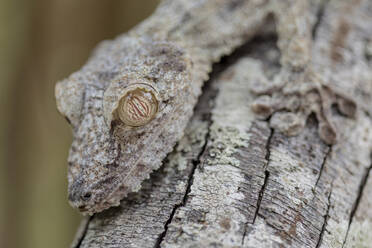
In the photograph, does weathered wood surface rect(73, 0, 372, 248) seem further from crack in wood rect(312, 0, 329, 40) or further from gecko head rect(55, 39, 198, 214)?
crack in wood rect(312, 0, 329, 40)

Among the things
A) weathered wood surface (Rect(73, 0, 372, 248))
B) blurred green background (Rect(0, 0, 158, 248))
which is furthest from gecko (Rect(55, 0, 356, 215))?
blurred green background (Rect(0, 0, 158, 248))

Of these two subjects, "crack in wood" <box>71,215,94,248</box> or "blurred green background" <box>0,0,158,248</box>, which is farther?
"blurred green background" <box>0,0,158,248</box>

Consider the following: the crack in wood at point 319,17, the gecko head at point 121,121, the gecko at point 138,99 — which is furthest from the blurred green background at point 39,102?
the gecko head at point 121,121

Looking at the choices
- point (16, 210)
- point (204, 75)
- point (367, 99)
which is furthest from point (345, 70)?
point (16, 210)

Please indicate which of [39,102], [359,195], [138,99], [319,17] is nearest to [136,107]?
[138,99]

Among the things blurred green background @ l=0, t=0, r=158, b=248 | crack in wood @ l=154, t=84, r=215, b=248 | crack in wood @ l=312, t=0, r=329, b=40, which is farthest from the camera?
blurred green background @ l=0, t=0, r=158, b=248

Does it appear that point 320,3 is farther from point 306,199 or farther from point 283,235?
point 283,235

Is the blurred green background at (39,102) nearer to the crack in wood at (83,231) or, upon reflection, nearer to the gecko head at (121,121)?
the gecko head at (121,121)

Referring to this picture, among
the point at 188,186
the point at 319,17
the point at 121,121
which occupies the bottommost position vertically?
the point at 319,17

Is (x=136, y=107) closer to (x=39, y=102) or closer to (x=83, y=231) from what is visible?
(x=83, y=231)
